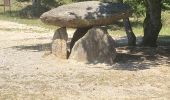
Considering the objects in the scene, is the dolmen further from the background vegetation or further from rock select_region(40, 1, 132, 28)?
the background vegetation

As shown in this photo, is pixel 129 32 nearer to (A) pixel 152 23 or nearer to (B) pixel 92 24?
(A) pixel 152 23

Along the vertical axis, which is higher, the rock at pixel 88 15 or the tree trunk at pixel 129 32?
the rock at pixel 88 15

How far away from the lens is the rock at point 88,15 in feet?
48.0

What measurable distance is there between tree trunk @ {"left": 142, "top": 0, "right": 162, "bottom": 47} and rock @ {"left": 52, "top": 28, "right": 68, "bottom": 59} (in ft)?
10.1

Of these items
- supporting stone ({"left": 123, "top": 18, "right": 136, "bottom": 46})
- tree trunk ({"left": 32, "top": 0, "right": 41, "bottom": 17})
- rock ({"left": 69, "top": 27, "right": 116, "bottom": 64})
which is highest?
rock ({"left": 69, "top": 27, "right": 116, "bottom": 64})

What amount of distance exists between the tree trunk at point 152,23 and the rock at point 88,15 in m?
1.41

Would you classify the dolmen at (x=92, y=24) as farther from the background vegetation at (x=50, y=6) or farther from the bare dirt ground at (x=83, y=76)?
the background vegetation at (x=50, y=6)

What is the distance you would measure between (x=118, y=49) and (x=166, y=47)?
196 centimetres

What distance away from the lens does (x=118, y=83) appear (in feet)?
39.2

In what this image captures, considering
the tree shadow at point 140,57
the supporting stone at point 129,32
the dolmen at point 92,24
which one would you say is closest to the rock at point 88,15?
the dolmen at point 92,24

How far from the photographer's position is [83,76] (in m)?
12.7

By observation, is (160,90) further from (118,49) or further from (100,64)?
(118,49)

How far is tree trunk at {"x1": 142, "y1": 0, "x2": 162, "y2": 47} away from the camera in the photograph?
1627 centimetres

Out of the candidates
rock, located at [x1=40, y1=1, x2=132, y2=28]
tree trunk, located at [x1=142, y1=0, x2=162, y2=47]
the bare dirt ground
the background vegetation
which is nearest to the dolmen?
rock, located at [x1=40, y1=1, x2=132, y2=28]
